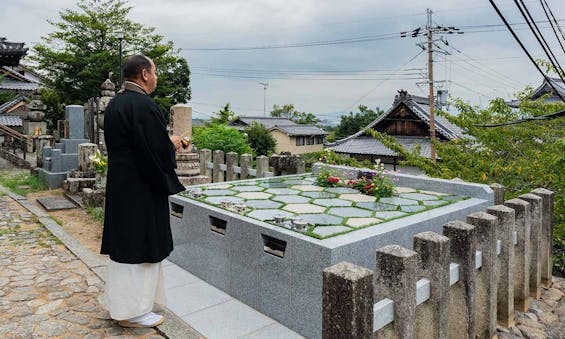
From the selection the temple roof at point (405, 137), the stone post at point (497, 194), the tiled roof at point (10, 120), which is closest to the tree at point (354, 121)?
the temple roof at point (405, 137)

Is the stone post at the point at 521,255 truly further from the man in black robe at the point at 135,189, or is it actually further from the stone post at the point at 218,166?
the stone post at the point at 218,166

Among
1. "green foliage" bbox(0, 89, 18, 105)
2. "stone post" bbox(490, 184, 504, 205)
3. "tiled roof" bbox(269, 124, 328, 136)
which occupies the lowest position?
"stone post" bbox(490, 184, 504, 205)

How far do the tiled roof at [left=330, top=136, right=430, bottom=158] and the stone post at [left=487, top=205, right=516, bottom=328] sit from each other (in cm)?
2400

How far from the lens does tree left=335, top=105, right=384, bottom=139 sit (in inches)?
1927

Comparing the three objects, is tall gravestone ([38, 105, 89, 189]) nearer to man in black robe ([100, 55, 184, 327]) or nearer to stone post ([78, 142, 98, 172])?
stone post ([78, 142, 98, 172])

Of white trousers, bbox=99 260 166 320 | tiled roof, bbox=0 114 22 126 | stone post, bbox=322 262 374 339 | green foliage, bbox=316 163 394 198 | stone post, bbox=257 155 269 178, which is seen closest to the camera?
stone post, bbox=322 262 374 339

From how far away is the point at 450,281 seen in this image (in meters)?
3.20

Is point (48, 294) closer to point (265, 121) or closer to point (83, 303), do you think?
point (83, 303)

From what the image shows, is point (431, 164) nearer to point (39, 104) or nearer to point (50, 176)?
point (50, 176)

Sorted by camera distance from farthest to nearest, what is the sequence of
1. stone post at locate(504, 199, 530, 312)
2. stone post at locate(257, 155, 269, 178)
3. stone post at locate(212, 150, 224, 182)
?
stone post at locate(212, 150, 224, 182) → stone post at locate(257, 155, 269, 178) → stone post at locate(504, 199, 530, 312)

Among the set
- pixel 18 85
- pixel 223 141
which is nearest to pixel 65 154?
pixel 223 141

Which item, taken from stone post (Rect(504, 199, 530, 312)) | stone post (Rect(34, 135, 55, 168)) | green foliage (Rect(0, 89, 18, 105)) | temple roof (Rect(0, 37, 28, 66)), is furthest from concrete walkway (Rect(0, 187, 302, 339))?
green foliage (Rect(0, 89, 18, 105))

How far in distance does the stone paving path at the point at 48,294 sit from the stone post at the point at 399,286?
7.28 ft

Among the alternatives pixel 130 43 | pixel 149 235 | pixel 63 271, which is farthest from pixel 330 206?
pixel 130 43
